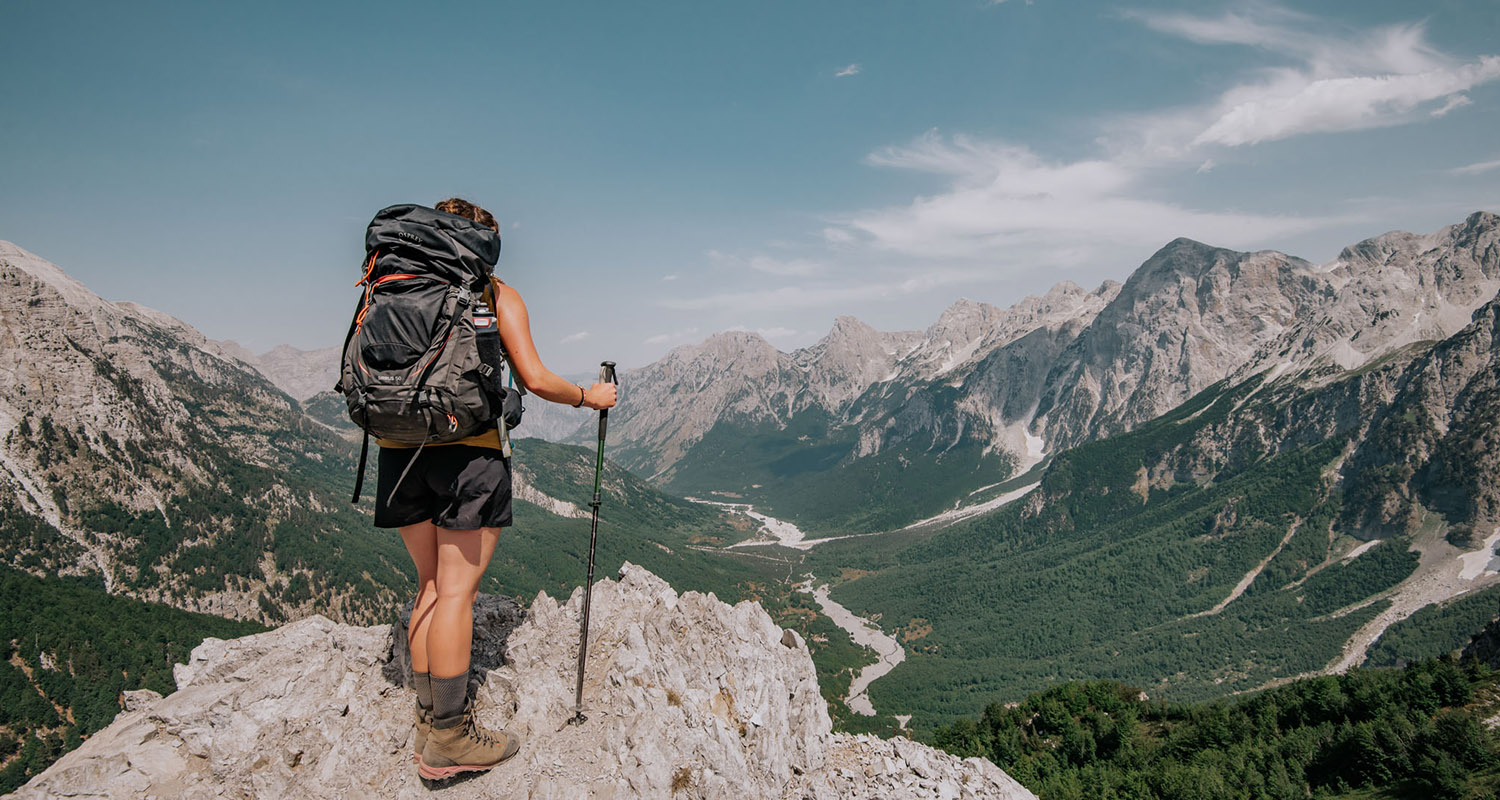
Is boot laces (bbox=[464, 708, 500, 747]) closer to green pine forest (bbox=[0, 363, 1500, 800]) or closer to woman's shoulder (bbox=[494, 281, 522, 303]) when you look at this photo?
woman's shoulder (bbox=[494, 281, 522, 303])

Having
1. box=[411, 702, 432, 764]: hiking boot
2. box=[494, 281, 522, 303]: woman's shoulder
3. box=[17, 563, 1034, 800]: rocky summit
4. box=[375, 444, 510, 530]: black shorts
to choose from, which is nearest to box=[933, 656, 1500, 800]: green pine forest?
box=[17, 563, 1034, 800]: rocky summit

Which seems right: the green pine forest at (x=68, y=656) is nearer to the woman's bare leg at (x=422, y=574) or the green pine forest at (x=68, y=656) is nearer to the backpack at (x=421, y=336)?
the woman's bare leg at (x=422, y=574)

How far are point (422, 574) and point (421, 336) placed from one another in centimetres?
330

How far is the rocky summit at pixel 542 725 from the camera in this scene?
25.7 feet

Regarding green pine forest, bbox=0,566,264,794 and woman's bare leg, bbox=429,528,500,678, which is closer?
woman's bare leg, bbox=429,528,500,678

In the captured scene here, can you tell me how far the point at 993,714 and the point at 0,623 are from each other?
384 ft

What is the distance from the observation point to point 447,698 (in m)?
7.12

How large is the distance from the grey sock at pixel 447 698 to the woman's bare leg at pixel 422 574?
523 millimetres

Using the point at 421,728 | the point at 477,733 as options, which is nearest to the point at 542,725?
the point at 477,733

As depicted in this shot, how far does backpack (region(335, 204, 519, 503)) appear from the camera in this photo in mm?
6043

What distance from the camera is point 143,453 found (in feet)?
401

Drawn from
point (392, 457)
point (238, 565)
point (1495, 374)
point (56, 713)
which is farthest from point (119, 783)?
point (1495, 374)

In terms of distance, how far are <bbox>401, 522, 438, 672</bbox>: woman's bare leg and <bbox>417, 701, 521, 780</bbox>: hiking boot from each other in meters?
0.77

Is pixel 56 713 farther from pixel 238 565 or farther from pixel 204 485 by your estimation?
pixel 204 485
